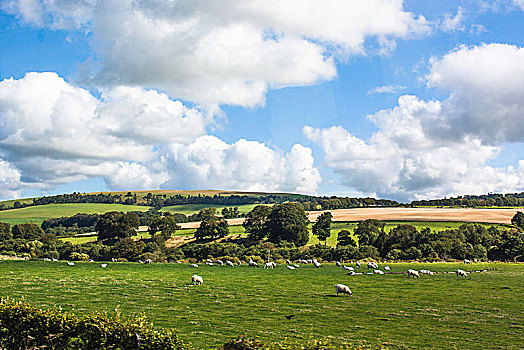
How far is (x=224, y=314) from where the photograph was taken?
26.1 m

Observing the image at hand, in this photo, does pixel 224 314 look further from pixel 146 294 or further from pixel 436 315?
pixel 436 315

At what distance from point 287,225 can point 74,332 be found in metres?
116

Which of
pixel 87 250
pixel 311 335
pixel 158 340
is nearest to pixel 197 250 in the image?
pixel 87 250

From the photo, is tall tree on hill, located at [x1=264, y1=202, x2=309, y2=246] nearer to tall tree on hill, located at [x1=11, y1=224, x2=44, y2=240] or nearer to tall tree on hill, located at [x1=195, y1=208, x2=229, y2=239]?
tall tree on hill, located at [x1=195, y1=208, x2=229, y2=239]

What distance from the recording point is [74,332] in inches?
578

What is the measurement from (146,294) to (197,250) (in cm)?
7526

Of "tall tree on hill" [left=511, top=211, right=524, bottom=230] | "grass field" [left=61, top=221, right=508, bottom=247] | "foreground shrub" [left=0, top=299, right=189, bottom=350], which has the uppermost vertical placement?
"foreground shrub" [left=0, top=299, right=189, bottom=350]

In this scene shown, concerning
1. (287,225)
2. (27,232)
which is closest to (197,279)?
(287,225)

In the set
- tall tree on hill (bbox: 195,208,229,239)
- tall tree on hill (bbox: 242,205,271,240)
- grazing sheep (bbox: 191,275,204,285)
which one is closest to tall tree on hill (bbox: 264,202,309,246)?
tall tree on hill (bbox: 242,205,271,240)

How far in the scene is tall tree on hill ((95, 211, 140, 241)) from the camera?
132 metres

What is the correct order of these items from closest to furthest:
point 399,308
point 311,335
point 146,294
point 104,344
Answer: point 104,344 → point 311,335 → point 399,308 → point 146,294

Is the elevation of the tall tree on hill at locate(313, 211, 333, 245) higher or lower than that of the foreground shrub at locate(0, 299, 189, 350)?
lower

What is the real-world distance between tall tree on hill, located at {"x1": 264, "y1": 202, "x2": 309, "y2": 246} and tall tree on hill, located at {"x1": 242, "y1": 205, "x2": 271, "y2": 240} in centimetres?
227

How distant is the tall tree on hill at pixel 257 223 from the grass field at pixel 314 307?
9011cm
